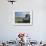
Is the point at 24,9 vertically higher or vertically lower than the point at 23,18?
higher

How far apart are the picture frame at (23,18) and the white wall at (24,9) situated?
119mm

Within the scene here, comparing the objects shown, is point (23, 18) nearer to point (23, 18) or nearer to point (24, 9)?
point (23, 18)

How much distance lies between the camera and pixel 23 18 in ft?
16.5

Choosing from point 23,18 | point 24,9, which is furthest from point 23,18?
point 24,9

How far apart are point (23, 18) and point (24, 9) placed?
0.34 meters

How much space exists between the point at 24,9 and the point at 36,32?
981mm

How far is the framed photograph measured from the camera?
499 cm

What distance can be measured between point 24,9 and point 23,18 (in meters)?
0.34

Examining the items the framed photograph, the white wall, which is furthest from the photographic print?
the white wall

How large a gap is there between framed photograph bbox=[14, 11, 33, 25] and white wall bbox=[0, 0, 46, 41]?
0.15 m

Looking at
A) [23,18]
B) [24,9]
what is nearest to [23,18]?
[23,18]

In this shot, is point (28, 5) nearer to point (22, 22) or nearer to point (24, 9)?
point (24, 9)

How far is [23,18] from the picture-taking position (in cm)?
502

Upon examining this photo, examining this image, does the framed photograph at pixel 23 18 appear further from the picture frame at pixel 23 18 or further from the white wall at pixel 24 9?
the white wall at pixel 24 9
